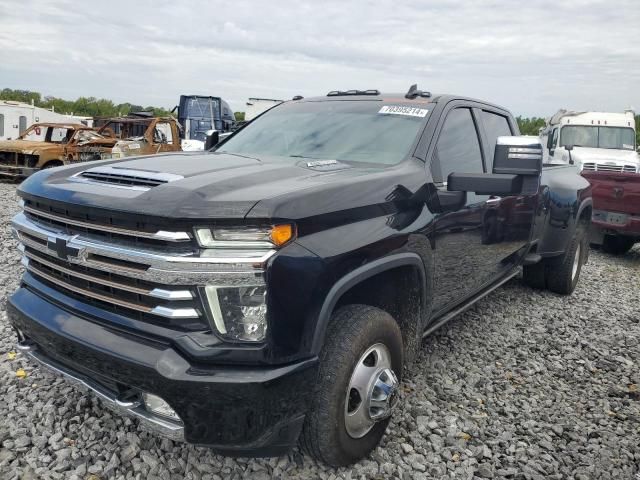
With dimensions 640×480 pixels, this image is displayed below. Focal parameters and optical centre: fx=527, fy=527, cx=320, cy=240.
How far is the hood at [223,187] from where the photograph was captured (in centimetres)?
199

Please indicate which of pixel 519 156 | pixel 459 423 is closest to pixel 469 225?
pixel 519 156

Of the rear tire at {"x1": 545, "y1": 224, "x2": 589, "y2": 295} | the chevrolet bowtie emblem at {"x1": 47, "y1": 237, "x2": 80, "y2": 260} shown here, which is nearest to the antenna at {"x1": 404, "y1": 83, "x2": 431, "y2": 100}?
the chevrolet bowtie emblem at {"x1": 47, "y1": 237, "x2": 80, "y2": 260}

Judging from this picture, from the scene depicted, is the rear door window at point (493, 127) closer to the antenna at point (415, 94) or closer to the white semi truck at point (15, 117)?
the antenna at point (415, 94)

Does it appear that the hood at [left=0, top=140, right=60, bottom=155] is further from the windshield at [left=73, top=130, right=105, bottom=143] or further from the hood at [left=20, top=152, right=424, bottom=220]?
the hood at [left=20, top=152, right=424, bottom=220]

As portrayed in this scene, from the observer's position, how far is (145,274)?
6.60ft

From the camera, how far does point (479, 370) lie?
12.5 ft

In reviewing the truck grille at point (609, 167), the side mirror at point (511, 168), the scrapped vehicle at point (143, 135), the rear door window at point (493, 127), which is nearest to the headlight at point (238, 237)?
the side mirror at point (511, 168)

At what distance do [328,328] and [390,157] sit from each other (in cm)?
121

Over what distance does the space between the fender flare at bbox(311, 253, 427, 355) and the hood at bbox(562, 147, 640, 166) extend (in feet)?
33.6

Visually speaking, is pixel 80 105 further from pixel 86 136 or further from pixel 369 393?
pixel 369 393

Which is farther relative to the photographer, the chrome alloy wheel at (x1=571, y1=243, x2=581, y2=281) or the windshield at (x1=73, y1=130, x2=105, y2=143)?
the windshield at (x1=73, y1=130, x2=105, y2=143)

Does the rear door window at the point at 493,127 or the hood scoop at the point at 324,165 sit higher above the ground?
the rear door window at the point at 493,127

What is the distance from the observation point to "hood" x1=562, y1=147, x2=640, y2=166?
11453 millimetres

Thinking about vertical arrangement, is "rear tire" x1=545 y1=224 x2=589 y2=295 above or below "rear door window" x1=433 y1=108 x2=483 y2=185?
below
